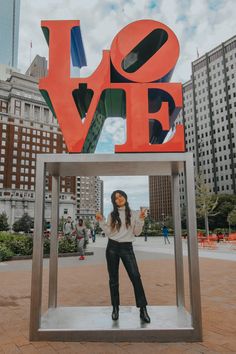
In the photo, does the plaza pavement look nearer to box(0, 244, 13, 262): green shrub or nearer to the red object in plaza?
the red object in plaza

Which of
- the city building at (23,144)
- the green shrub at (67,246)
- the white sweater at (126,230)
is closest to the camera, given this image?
the white sweater at (126,230)

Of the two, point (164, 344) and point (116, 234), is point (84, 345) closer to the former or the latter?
point (164, 344)

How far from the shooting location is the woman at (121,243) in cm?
446

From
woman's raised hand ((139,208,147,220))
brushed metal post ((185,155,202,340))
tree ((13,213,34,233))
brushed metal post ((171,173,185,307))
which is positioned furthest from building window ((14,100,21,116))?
brushed metal post ((185,155,202,340))

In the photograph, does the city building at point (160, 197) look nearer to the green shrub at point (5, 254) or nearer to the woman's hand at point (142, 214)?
the green shrub at point (5, 254)

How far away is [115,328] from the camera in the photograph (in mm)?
4094

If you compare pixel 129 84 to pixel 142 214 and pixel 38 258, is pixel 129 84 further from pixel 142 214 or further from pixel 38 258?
pixel 38 258

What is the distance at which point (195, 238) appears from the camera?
168 inches

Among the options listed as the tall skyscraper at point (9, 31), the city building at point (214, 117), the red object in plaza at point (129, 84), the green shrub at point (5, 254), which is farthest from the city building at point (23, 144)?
the red object in plaza at point (129, 84)

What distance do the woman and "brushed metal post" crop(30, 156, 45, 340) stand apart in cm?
91

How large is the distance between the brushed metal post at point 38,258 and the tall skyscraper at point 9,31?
176754 mm

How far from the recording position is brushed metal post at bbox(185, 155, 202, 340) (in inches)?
159

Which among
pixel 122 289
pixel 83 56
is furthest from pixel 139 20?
pixel 122 289

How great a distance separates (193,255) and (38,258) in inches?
88.8
